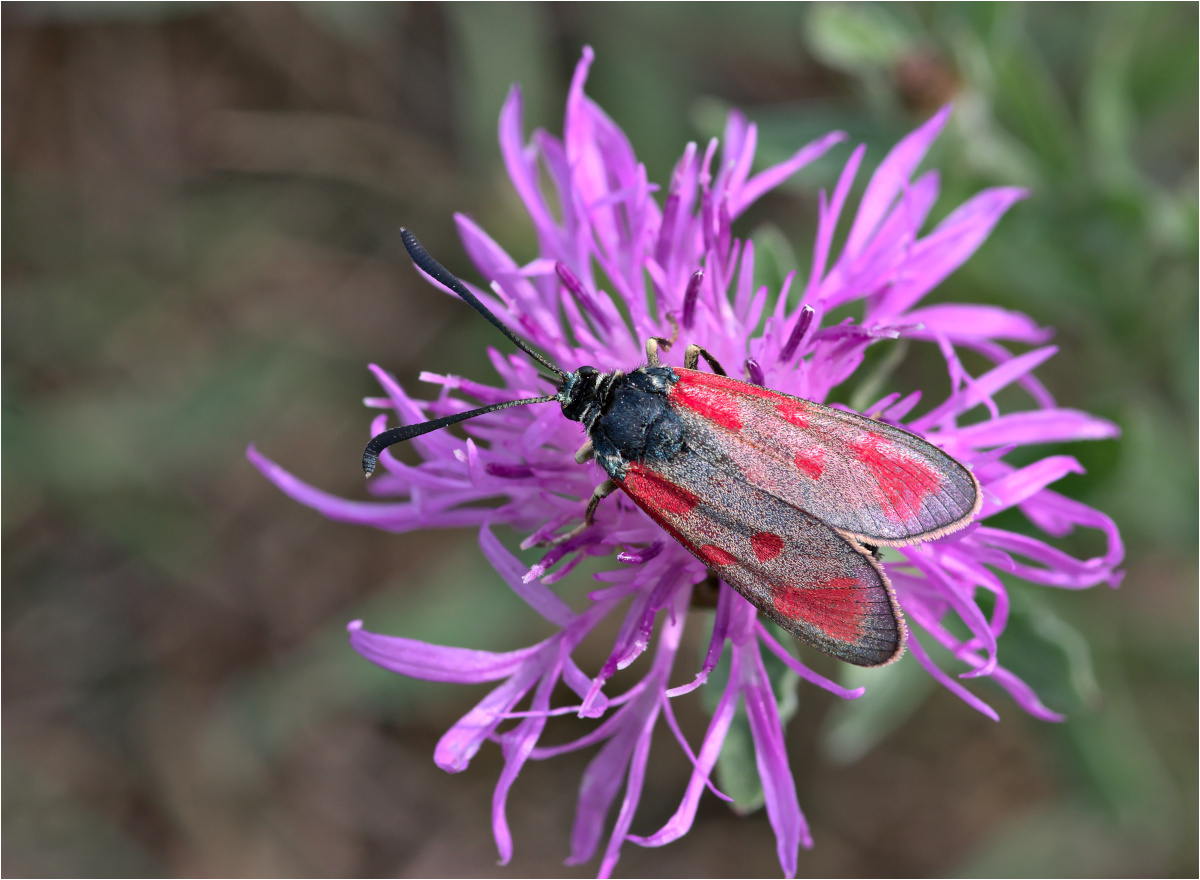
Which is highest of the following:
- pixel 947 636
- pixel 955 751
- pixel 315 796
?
pixel 947 636

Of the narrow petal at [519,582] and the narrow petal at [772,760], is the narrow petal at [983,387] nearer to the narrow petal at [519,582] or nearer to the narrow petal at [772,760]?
the narrow petal at [772,760]

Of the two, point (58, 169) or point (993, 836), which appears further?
point (58, 169)

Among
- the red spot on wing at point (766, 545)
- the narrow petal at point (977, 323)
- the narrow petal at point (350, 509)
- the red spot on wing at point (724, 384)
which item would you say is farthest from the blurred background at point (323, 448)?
the red spot on wing at point (766, 545)

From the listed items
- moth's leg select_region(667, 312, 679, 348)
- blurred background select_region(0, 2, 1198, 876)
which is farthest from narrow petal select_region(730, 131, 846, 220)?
blurred background select_region(0, 2, 1198, 876)

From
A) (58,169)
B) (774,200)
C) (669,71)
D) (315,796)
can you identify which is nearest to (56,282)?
(58,169)

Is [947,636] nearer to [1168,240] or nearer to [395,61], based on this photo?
[1168,240]

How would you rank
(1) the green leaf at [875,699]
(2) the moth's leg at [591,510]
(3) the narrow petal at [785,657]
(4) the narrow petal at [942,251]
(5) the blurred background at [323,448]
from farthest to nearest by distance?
(5) the blurred background at [323,448] → (1) the green leaf at [875,699] → (4) the narrow petal at [942,251] → (2) the moth's leg at [591,510] → (3) the narrow petal at [785,657]

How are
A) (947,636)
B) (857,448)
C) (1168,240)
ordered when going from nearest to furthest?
(857,448)
(947,636)
(1168,240)

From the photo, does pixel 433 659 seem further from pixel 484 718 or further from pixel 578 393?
pixel 578 393
